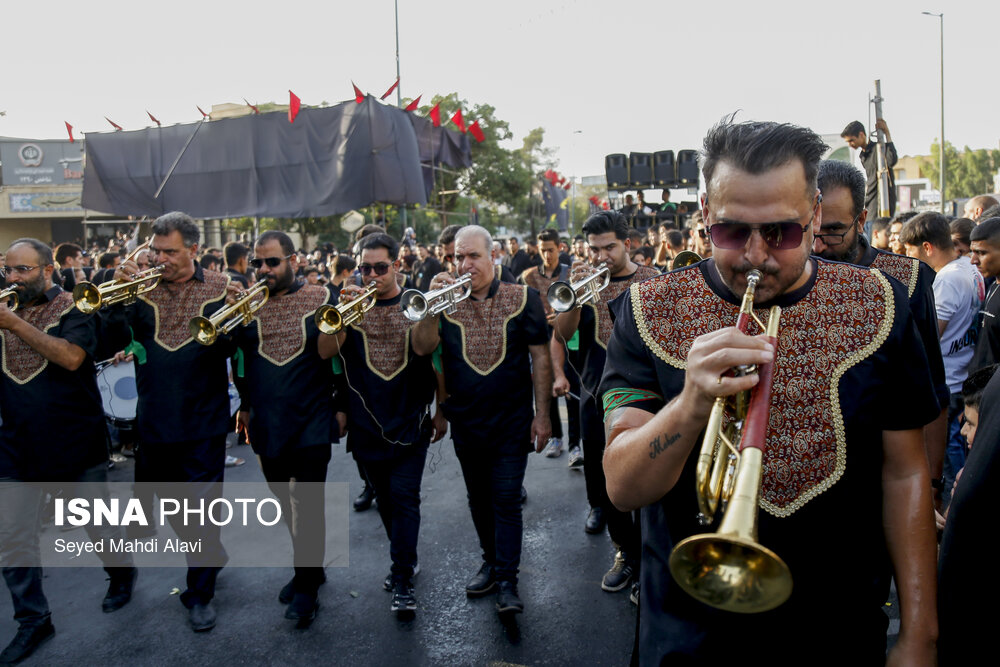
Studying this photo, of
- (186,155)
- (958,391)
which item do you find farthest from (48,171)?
(958,391)

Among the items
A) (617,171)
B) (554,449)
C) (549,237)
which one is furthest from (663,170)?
(554,449)

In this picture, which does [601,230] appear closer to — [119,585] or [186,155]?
[119,585]

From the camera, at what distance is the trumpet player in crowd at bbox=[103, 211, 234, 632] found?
4.28m

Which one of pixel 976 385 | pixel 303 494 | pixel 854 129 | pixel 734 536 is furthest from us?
pixel 854 129

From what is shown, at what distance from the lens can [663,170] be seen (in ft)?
63.9

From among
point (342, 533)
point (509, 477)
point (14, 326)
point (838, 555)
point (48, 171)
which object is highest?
point (48, 171)

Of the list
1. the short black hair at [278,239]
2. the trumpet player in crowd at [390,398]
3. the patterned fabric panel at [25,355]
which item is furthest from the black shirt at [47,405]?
the trumpet player in crowd at [390,398]

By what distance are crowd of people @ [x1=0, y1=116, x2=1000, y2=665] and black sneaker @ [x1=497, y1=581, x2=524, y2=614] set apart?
0.07 feet

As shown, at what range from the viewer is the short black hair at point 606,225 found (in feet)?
15.8

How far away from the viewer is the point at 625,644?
3.82 meters

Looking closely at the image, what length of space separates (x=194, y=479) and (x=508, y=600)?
202cm

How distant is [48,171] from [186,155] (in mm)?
31870

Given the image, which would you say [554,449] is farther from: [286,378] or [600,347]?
[286,378]

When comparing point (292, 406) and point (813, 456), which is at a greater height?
point (813, 456)
